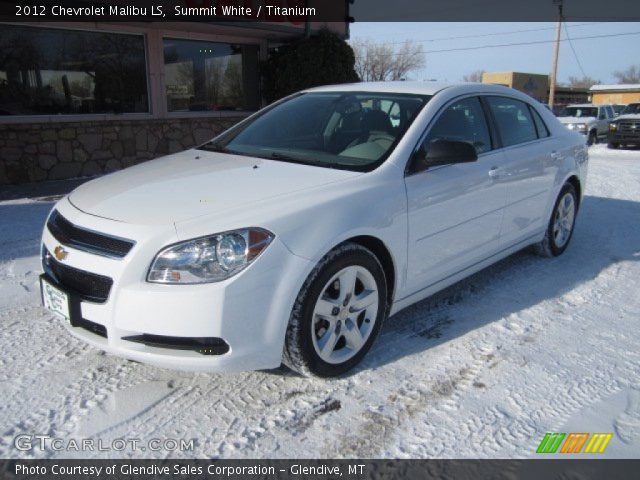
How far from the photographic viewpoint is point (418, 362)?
316cm

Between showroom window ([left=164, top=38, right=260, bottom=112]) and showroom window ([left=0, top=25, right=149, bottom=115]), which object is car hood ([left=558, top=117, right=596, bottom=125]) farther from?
showroom window ([left=0, top=25, right=149, bottom=115])

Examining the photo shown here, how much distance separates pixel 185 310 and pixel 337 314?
855mm

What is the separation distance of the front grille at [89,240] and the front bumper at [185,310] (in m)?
0.03

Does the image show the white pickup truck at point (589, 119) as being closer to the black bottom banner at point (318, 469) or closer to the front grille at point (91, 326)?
the black bottom banner at point (318, 469)

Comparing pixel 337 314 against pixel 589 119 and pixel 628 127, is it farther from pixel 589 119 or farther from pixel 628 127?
pixel 589 119

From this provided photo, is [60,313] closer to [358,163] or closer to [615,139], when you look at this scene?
[358,163]

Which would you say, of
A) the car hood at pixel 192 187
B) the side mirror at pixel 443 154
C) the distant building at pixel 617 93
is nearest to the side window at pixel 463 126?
the side mirror at pixel 443 154

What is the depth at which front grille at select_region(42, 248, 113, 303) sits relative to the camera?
8.27ft

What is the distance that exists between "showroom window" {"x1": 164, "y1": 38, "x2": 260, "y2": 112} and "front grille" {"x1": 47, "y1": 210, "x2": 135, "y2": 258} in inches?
321

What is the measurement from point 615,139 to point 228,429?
1842cm

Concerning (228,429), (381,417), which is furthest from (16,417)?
(381,417)

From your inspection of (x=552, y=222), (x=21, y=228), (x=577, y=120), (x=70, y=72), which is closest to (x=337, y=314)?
(x=552, y=222)

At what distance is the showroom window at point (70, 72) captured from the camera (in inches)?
335

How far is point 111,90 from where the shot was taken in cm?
961
